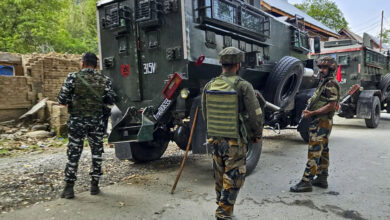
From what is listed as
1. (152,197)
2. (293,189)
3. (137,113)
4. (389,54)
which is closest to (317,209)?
(293,189)

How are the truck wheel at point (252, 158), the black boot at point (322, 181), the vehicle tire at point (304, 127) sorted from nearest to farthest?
the black boot at point (322, 181)
the truck wheel at point (252, 158)
the vehicle tire at point (304, 127)

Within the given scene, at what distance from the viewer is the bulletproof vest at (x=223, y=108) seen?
2.51m

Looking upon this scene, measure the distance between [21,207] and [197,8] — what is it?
2.99 metres

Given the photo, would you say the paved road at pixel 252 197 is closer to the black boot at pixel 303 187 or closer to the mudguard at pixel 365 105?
the black boot at pixel 303 187

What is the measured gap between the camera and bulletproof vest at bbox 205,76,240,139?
251 cm

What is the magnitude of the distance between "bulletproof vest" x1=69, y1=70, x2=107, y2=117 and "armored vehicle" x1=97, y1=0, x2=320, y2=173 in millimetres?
524

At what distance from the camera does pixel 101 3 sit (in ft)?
14.6

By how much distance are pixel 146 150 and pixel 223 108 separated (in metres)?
2.67

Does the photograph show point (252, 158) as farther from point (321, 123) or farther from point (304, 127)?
point (304, 127)

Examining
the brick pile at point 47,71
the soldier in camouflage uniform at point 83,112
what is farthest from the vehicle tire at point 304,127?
the brick pile at point 47,71

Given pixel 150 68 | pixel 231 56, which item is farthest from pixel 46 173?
pixel 231 56

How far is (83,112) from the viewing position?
3.34 metres

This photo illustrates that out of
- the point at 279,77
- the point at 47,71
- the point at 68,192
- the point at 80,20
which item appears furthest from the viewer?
the point at 80,20

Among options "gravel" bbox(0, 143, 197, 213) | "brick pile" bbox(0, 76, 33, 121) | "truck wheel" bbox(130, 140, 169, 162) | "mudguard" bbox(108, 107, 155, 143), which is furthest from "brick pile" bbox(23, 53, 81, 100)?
"mudguard" bbox(108, 107, 155, 143)
